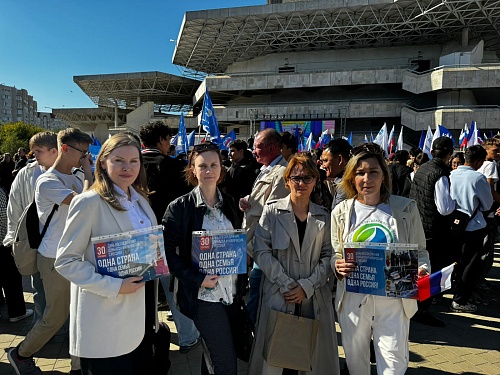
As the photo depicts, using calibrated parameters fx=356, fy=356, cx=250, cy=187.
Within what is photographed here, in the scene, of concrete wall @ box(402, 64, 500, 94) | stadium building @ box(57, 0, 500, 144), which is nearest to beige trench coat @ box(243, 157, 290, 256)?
stadium building @ box(57, 0, 500, 144)

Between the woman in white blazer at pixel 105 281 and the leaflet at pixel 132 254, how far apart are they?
0.06 metres

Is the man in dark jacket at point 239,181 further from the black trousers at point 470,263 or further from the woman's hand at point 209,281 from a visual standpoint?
the black trousers at point 470,263

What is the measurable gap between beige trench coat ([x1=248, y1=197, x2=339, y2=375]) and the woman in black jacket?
11.9 inches

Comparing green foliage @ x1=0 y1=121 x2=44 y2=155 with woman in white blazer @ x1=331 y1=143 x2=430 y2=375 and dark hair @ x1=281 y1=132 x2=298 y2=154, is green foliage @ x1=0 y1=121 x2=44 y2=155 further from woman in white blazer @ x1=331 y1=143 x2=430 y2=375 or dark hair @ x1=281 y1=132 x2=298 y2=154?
woman in white blazer @ x1=331 y1=143 x2=430 y2=375

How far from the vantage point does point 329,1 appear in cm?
3334

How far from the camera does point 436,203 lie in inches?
179

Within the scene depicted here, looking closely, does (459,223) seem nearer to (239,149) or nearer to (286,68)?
(239,149)

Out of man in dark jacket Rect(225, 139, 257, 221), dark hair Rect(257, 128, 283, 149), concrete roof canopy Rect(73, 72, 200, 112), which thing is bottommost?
man in dark jacket Rect(225, 139, 257, 221)

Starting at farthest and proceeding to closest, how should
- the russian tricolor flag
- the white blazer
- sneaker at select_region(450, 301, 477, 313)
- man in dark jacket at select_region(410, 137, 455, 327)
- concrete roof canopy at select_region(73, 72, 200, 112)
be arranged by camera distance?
1. concrete roof canopy at select_region(73, 72, 200, 112)
2. sneaker at select_region(450, 301, 477, 313)
3. man in dark jacket at select_region(410, 137, 455, 327)
4. the russian tricolor flag
5. the white blazer

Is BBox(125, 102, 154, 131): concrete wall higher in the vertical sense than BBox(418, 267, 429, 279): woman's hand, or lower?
higher

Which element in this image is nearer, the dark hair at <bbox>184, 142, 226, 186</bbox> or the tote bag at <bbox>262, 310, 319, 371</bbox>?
the tote bag at <bbox>262, 310, 319, 371</bbox>

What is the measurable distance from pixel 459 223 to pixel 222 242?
3.92 m

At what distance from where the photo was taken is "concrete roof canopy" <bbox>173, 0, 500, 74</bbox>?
1271 inches

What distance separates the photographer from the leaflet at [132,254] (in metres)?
2.00
